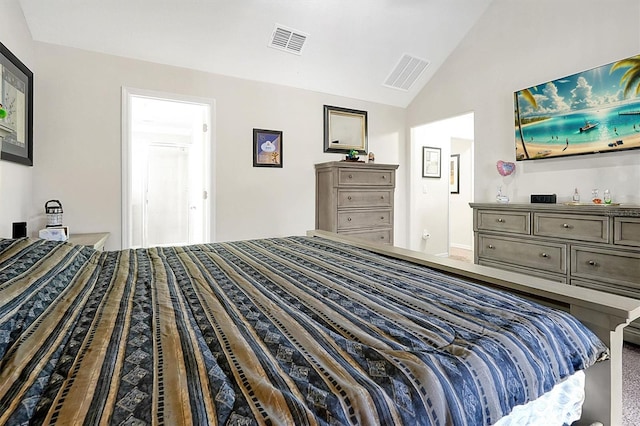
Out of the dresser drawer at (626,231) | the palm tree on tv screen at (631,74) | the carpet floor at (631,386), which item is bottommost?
the carpet floor at (631,386)

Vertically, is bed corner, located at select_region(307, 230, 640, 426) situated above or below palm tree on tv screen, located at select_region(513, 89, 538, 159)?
below

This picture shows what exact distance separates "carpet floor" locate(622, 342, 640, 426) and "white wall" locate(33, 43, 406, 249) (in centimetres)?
276

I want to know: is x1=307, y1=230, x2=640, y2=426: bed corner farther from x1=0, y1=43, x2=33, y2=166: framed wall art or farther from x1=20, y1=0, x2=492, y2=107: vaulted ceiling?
x1=20, y1=0, x2=492, y2=107: vaulted ceiling

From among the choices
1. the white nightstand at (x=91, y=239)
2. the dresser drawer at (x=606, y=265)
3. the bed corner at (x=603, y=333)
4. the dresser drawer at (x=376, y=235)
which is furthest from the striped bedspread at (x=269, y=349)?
the dresser drawer at (x=376, y=235)

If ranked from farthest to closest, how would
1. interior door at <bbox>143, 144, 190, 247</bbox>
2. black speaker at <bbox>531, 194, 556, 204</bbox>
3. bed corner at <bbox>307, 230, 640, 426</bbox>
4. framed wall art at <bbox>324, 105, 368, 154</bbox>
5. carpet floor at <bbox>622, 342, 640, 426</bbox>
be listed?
interior door at <bbox>143, 144, 190, 247</bbox> < framed wall art at <bbox>324, 105, 368, 154</bbox> < black speaker at <bbox>531, 194, 556, 204</bbox> < carpet floor at <bbox>622, 342, 640, 426</bbox> < bed corner at <bbox>307, 230, 640, 426</bbox>

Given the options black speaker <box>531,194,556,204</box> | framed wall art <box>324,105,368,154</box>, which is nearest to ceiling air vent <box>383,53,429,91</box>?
framed wall art <box>324,105,368,154</box>

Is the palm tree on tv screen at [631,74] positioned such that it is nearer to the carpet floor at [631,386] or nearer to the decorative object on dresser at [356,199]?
the carpet floor at [631,386]

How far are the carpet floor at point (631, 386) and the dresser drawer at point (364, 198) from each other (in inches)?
94.6

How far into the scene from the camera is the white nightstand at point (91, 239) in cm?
228

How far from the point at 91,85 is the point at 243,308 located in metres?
3.04

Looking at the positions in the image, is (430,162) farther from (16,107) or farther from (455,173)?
(16,107)

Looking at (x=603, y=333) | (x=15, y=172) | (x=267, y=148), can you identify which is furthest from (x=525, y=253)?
(x=15, y=172)

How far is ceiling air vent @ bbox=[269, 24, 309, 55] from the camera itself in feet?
10.2

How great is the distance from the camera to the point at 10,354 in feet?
2.11
